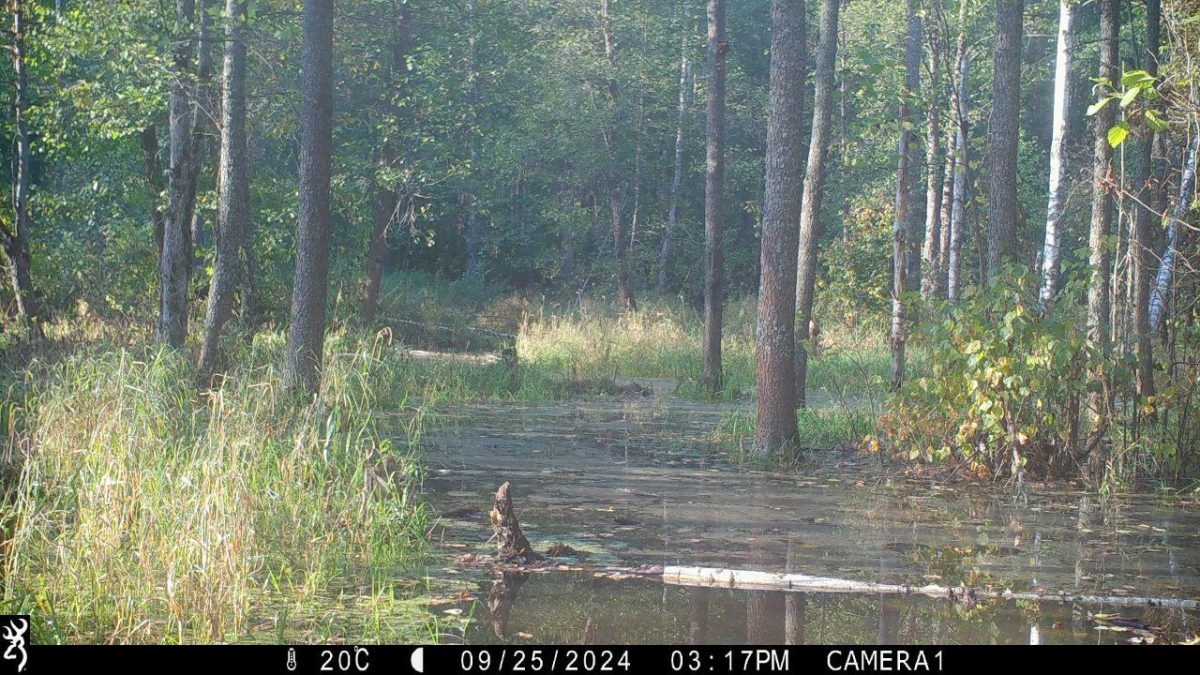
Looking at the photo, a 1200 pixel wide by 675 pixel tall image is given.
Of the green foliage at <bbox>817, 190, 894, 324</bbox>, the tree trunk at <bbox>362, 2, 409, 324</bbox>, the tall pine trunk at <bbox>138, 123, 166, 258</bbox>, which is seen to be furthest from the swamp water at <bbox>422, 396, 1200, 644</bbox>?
the green foliage at <bbox>817, 190, 894, 324</bbox>

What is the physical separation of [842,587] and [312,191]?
8.40 meters

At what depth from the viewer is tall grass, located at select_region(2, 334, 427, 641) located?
5895 millimetres

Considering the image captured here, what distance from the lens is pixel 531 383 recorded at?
63.2 feet

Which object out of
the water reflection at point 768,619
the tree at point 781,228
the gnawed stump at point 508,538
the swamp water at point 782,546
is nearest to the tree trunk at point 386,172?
the swamp water at point 782,546

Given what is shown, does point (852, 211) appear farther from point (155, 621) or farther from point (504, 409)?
point (155, 621)

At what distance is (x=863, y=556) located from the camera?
8.16 m

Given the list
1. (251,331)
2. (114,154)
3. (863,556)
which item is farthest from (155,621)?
(114,154)

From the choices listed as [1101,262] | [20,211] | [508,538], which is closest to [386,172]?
[20,211]

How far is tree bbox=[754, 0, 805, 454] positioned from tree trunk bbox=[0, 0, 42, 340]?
1030cm

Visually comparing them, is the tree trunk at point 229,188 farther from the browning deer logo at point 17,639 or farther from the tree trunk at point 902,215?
the browning deer logo at point 17,639

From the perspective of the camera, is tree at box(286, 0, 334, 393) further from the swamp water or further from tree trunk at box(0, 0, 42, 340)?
tree trunk at box(0, 0, 42, 340)

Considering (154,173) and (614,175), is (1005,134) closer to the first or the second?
(154,173)

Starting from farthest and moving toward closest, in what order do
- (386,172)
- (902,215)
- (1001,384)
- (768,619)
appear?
(386,172)
(902,215)
(1001,384)
(768,619)

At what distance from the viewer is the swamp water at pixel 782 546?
6320 millimetres
